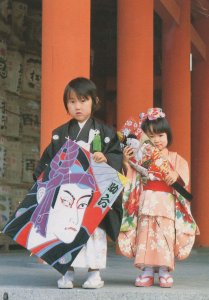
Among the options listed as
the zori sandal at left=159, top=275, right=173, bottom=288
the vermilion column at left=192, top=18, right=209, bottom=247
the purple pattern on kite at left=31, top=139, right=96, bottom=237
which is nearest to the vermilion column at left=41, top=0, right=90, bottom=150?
the purple pattern on kite at left=31, top=139, right=96, bottom=237

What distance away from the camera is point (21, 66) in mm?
9617

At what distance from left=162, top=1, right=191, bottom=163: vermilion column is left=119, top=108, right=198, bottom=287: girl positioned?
20.5 ft

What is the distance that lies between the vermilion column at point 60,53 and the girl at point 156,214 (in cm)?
201

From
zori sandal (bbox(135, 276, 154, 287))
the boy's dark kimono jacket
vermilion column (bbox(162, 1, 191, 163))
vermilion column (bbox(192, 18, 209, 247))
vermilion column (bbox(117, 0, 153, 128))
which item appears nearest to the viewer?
the boy's dark kimono jacket

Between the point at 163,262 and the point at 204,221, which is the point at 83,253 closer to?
the point at 163,262

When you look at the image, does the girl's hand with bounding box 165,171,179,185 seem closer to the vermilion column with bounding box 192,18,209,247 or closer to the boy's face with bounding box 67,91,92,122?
the boy's face with bounding box 67,91,92,122

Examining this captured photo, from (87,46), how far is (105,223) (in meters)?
2.84

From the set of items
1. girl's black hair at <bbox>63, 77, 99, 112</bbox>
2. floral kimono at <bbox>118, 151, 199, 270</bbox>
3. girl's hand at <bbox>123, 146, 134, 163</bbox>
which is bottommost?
floral kimono at <bbox>118, 151, 199, 270</bbox>

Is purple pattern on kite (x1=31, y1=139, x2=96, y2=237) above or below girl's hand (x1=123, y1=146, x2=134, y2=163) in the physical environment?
below

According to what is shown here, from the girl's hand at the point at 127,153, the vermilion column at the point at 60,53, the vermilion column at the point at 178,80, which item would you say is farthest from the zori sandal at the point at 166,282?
the vermilion column at the point at 178,80

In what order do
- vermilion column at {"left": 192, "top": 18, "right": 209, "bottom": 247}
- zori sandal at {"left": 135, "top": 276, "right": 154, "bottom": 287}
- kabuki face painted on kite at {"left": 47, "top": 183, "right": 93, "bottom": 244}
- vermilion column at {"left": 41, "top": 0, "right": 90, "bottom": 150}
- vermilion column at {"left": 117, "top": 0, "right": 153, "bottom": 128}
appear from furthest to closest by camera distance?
vermilion column at {"left": 192, "top": 18, "right": 209, "bottom": 247}
vermilion column at {"left": 117, "top": 0, "right": 153, "bottom": 128}
vermilion column at {"left": 41, "top": 0, "right": 90, "bottom": 150}
zori sandal at {"left": 135, "top": 276, "right": 154, "bottom": 287}
kabuki face painted on kite at {"left": 47, "top": 183, "right": 93, "bottom": 244}

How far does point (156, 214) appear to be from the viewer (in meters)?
4.52

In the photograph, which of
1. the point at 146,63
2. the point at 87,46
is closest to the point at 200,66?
the point at 146,63

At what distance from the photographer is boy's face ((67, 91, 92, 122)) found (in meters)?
4.38
